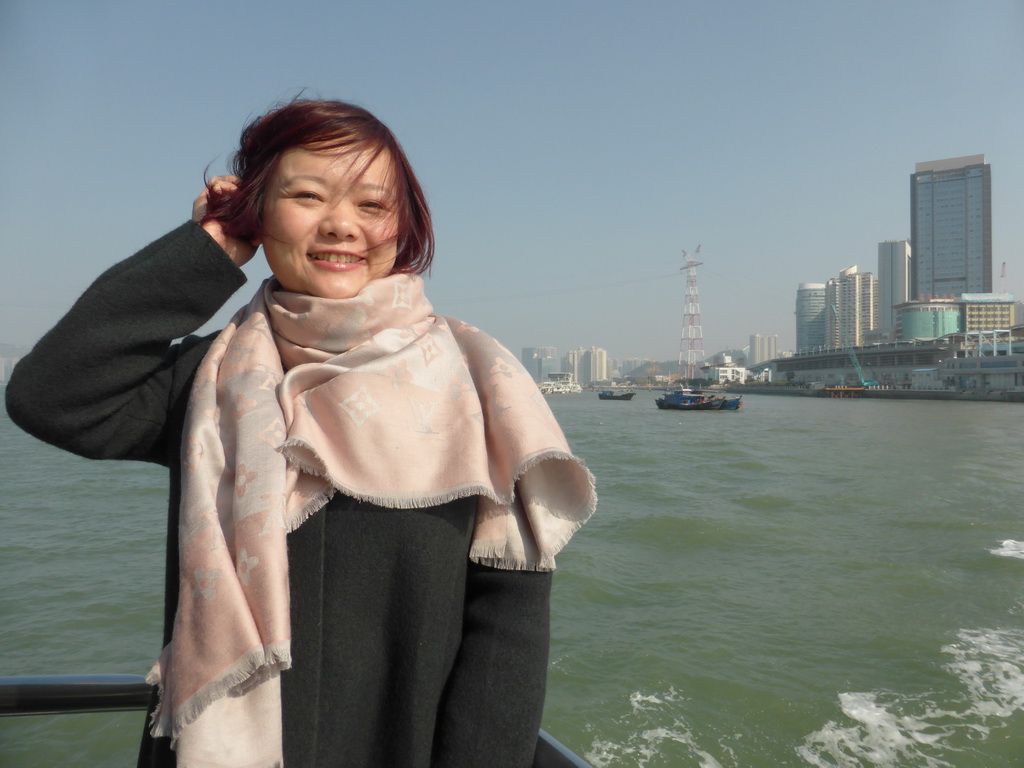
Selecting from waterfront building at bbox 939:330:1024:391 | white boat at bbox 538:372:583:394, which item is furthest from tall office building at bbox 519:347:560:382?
waterfront building at bbox 939:330:1024:391

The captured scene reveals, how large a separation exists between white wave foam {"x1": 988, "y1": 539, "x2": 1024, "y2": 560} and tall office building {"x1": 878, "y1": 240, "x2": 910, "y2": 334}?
3206 inches

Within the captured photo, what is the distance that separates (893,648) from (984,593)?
1708mm

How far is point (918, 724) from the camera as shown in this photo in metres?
3.19

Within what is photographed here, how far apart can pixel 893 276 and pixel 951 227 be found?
15.0 meters

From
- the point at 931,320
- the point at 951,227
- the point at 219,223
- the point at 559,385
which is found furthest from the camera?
the point at 951,227

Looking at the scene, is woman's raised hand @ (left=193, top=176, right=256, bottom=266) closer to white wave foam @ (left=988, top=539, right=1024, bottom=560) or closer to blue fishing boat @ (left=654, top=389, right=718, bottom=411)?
white wave foam @ (left=988, top=539, right=1024, bottom=560)

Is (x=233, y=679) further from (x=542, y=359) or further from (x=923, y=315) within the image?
(x=542, y=359)

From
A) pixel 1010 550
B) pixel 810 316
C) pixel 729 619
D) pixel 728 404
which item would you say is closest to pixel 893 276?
Answer: pixel 810 316

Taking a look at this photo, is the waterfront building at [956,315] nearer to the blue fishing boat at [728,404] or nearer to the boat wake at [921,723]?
the blue fishing boat at [728,404]

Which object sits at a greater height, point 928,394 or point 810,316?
point 810,316

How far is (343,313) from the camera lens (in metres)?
0.68

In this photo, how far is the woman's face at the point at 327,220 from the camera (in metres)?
0.65

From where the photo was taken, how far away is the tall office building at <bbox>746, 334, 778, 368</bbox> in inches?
4577

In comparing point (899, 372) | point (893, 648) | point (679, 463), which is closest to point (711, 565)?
point (893, 648)
